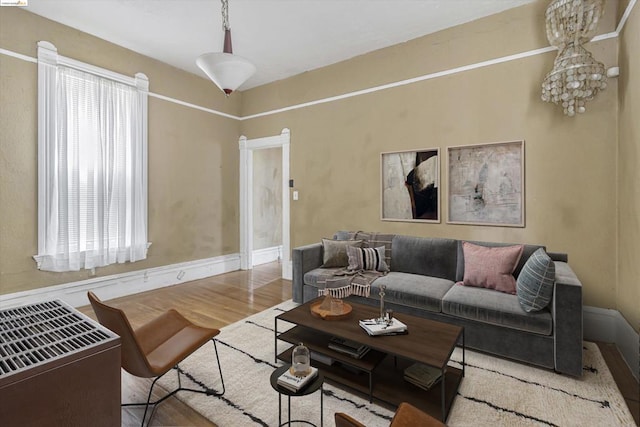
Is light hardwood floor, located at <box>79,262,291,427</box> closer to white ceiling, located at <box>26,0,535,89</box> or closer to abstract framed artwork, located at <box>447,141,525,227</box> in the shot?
abstract framed artwork, located at <box>447,141,525,227</box>

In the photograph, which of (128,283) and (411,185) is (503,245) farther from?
(128,283)

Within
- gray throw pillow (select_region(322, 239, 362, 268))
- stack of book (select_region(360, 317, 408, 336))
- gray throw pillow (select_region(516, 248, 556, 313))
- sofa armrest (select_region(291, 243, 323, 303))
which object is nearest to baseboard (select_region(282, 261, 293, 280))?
sofa armrest (select_region(291, 243, 323, 303))

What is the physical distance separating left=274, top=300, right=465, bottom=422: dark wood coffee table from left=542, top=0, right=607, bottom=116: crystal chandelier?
93.6 inches

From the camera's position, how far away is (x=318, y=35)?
150 inches

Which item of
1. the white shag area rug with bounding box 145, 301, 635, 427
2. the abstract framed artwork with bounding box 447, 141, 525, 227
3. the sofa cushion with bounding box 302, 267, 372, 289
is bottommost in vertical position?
the white shag area rug with bounding box 145, 301, 635, 427

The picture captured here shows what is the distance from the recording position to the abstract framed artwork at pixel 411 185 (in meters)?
3.75

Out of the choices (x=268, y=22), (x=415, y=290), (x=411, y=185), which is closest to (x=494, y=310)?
(x=415, y=290)

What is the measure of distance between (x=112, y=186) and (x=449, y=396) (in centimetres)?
425

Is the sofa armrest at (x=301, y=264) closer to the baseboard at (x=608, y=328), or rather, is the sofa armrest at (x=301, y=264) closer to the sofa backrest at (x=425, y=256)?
the sofa backrest at (x=425, y=256)

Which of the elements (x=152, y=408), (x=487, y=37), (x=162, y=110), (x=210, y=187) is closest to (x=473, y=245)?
(x=487, y=37)

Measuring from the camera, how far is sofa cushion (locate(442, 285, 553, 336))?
236 centimetres

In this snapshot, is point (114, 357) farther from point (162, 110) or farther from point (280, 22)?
point (162, 110)

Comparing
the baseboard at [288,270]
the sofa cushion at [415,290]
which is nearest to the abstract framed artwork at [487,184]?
the sofa cushion at [415,290]

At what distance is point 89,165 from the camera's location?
12.3 feet
